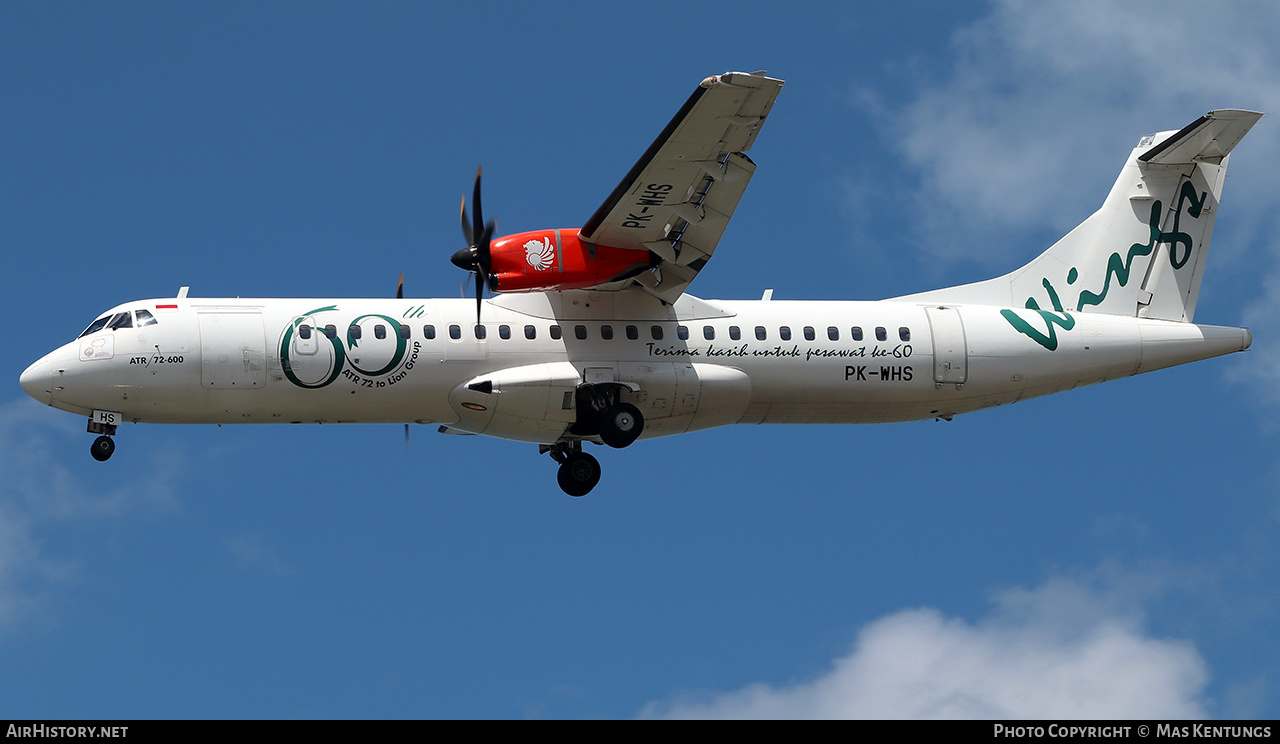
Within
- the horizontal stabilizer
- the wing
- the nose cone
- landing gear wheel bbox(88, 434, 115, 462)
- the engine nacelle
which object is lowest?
landing gear wheel bbox(88, 434, 115, 462)

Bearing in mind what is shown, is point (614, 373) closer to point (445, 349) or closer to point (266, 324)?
point (445, 349)

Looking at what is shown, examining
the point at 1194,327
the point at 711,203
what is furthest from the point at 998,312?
the point at 711,203

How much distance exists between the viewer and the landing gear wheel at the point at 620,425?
2211 centimetres

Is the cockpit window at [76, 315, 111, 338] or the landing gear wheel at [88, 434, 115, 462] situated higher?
the cockpit window at [76, 315, 111, 338]

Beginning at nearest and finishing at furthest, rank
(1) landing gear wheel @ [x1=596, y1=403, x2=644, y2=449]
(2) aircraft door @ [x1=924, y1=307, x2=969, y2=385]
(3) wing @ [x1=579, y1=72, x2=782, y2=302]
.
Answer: (3) wing @ [x1=579, y1=72, x2=782, y2=302]
(1) landing gear wheel @ [x1=596, y1=403, x2=644, y2=449]
(2) aircraft door @ [x1=924, y1=307, x2=969, y2=385]

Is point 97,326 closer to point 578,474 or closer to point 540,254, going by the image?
point 540,254

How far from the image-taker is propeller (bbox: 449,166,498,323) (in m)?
21.4

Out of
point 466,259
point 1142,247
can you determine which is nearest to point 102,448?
point 466,259

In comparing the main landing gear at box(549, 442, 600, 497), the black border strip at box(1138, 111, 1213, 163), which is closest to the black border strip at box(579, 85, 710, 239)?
the main landing gear at box(549, 442, 600, 497)

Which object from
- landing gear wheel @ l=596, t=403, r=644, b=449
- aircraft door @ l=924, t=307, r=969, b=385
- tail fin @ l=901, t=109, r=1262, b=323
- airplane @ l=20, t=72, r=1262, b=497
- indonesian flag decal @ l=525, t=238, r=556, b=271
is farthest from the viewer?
tail fin @ l=901, t=109, r=1262, b=323

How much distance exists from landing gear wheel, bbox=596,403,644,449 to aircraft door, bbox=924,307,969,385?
5001 millimetres

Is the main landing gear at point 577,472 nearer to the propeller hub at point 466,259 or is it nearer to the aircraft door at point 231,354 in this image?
the propeller hub at point 466,259

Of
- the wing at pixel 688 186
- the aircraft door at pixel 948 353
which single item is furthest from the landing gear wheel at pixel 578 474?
the aircraft door at pixel 948 353

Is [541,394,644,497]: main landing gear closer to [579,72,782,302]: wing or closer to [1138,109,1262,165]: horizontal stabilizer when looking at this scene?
[579,72,782,302]: wing
